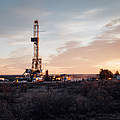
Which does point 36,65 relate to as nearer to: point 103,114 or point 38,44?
point 38,44

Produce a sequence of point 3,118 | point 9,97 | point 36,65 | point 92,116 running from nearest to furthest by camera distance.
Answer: point 3,118 → point 92,116 → point 9,97 → point 36,65

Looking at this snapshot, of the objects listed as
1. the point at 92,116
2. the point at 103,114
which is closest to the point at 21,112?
the point at 92,116

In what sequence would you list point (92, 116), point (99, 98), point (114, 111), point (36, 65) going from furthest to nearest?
point (36, 65)
point (99, 98)
point (114, 111)
point (92, 116)

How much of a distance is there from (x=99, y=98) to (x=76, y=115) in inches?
136

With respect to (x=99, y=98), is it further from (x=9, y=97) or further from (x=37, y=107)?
(x=9, y=97)

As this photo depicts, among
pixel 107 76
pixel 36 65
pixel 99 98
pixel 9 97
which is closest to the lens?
pixel 99 98

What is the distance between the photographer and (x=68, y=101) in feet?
38.0

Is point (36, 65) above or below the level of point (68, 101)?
above

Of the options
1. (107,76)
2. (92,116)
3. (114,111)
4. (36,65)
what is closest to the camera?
(92,116)

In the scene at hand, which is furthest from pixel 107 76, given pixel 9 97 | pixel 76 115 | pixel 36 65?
pixel 76 115

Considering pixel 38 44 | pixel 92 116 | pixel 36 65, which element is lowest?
pixel 92 116

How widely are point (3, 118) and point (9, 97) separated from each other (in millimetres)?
7142

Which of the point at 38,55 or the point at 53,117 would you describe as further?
the point at 38,55

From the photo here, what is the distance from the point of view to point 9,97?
54.3 feet
